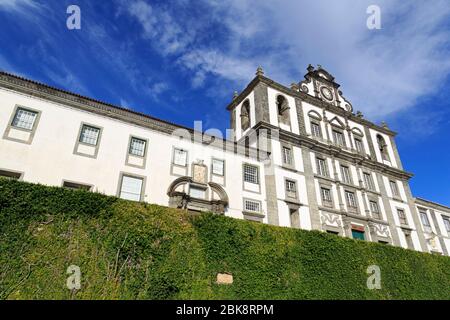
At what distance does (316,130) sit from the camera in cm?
2705

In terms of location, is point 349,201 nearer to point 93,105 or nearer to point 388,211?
point 388,211

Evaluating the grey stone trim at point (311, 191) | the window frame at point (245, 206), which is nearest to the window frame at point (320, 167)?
the grey stone trim at point (311, 191)

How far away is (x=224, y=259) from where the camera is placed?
9844 millimetres

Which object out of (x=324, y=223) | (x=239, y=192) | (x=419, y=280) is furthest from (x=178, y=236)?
(x=324, y=223)

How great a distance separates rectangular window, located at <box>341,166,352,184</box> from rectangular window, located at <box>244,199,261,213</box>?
10.7 meters

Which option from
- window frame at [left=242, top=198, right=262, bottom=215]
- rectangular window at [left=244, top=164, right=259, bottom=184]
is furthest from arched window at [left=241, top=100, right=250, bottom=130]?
window frame at [left=242, top=198, right=262, bottom=215]

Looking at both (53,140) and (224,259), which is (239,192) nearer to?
(224,259)

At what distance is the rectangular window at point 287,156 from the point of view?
22.8 metres

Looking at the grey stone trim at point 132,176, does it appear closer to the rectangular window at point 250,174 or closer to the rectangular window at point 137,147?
the rectangular window at point 137,147

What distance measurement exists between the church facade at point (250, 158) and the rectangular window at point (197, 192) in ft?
0.24

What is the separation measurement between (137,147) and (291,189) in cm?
1198

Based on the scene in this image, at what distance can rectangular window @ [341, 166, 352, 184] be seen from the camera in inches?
1009

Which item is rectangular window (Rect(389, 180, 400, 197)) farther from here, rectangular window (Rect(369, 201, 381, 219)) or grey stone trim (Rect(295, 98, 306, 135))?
grey stone trim (Rect(295, 98, 306, 135))

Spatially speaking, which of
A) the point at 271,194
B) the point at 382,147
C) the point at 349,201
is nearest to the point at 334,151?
the point at 349,201
